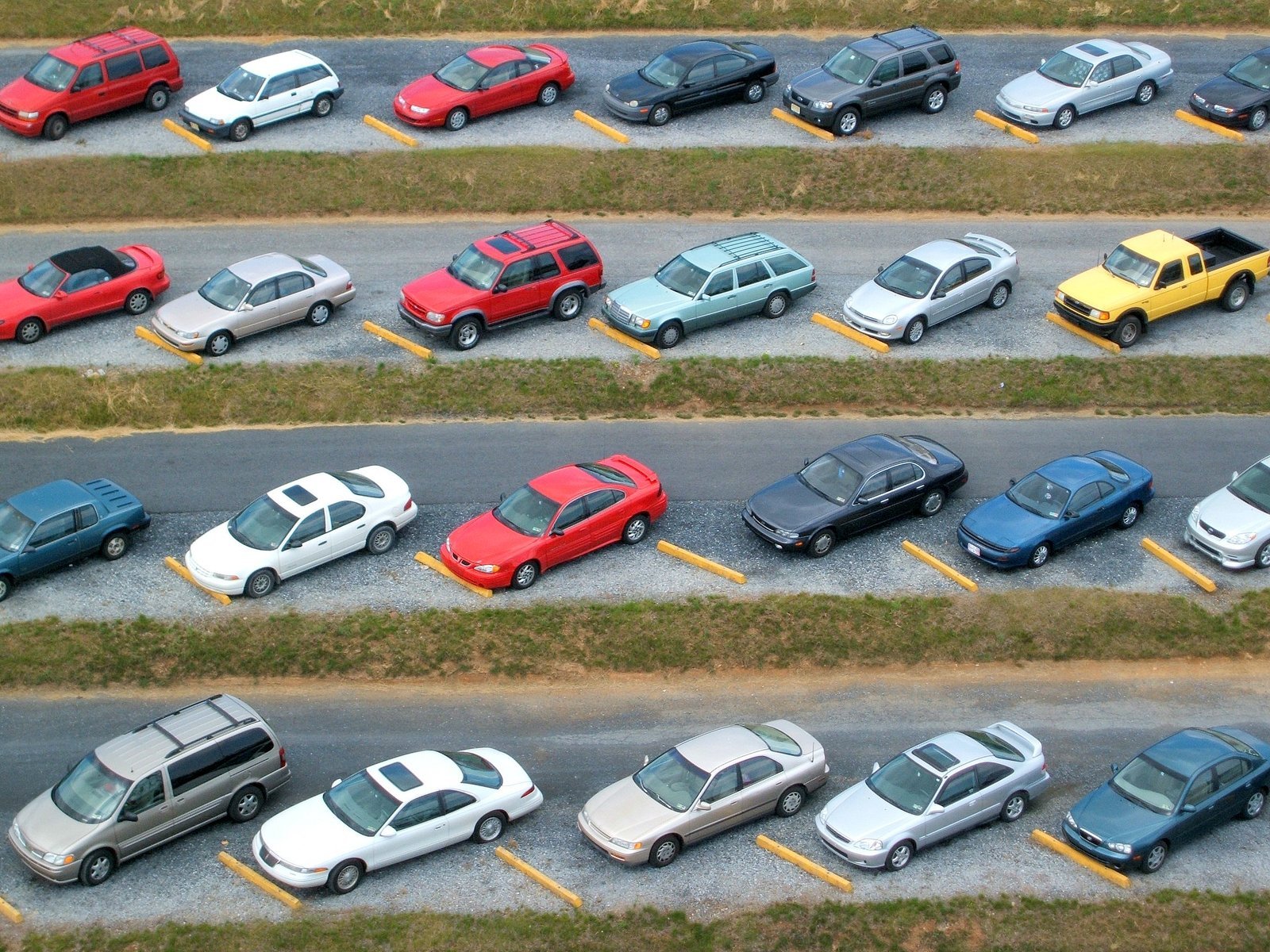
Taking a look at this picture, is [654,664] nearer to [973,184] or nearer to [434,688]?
[434,688]

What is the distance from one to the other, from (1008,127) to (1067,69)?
225 cm

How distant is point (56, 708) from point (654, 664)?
9446 millimetres

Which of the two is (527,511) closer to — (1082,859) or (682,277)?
(682,277)

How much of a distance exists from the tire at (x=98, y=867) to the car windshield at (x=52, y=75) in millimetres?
22181

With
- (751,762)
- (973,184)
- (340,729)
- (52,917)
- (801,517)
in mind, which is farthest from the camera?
(973,184)

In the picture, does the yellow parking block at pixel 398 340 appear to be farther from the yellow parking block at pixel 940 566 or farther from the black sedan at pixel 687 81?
the yellow parking block at pixel 940 566

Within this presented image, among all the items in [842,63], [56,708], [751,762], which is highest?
[842,63]

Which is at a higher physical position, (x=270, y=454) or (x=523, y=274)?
(x=523, y=274)

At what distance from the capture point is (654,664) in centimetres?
2462

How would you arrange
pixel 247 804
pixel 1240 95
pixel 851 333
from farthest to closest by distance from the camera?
pixel 1240 95
pixel 851 333
pixel 247 804

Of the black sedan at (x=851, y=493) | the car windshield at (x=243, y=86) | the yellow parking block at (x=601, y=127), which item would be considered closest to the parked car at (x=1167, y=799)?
the black sedan at (x=851, y=493)

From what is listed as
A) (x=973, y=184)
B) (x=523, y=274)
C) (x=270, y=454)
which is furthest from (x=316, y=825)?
(x=973, y=184)

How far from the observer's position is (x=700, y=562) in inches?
1027

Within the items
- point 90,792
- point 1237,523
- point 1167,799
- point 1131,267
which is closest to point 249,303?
point 90,792
